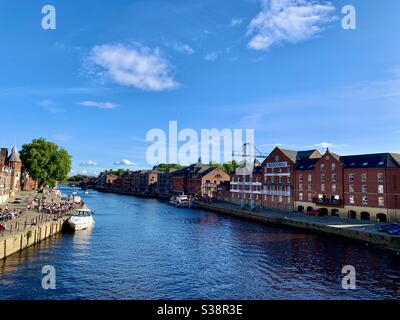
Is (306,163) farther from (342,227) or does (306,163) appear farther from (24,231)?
(24,231)

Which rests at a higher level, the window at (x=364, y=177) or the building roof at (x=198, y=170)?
Result: the building roof at (x=198, y=170)

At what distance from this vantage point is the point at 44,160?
98.1 m

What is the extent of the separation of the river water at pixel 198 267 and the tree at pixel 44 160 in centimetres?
5718

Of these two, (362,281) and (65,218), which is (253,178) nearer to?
(65,218)

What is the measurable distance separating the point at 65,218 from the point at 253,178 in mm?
54699

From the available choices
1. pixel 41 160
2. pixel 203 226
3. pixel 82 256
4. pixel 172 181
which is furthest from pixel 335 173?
pixel 172 181

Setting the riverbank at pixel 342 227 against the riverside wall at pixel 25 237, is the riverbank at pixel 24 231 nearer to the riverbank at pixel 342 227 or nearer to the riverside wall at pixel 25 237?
the riverside wall at pixel 25 237

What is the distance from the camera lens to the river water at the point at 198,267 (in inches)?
988

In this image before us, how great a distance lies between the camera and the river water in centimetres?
2509

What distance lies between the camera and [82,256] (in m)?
35.8

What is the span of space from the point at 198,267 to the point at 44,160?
270 ft

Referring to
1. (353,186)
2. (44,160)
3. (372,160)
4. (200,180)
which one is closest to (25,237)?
(353,186)

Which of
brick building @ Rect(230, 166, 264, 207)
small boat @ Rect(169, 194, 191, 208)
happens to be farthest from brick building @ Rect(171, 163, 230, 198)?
brick building @ Rect(230, 166, 264, 207)
